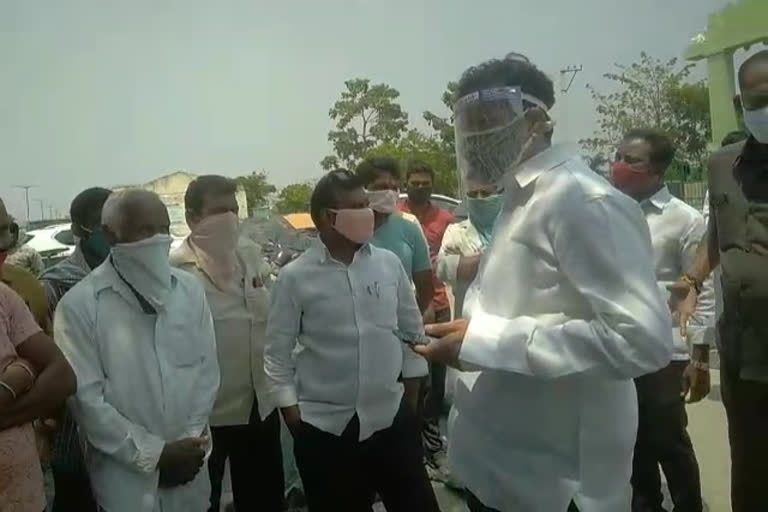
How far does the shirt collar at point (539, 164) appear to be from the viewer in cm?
209

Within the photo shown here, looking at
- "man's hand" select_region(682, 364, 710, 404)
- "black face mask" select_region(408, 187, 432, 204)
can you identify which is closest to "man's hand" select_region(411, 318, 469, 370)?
"man's hand" select_region(682, 364, 710, 404)

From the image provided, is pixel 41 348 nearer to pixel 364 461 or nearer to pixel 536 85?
pixel 364 461

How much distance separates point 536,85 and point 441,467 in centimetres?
336

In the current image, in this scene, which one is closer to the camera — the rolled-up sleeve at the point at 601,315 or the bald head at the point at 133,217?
the rolled-up sleeve at the point at 601,315

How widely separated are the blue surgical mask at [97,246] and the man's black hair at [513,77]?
2148 mm

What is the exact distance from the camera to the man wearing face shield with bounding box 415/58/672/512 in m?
1.91

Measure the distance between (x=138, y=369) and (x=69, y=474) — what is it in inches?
24.5

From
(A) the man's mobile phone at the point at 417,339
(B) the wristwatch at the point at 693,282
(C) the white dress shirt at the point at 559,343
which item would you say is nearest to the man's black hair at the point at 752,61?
(B) the wristwatch at the point at 693,282

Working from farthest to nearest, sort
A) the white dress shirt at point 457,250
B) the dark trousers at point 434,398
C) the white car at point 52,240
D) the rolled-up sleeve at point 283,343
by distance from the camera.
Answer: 1. the white car at point 52,240
2. the dark trousers at point 434,398
3. the white dress shirt at point 457,250
4. the rolled-up sleeve at point 283,343

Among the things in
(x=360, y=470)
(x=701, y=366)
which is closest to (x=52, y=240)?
(x=360, y=470)

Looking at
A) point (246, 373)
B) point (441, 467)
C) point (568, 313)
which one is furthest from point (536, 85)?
point (441, 467)

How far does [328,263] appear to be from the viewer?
3406 millimetres

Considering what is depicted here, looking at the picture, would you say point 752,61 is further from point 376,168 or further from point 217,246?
point 376,168

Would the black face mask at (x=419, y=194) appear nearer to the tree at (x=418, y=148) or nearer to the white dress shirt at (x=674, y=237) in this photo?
the white dress shirt at (x=674, y=237)
